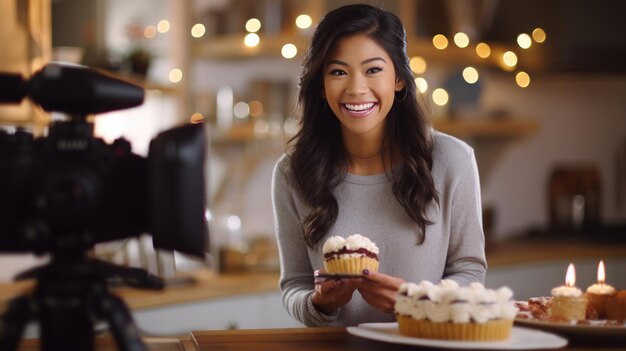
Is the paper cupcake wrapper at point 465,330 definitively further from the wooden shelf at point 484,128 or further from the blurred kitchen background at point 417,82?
the wooden shelf at point 484,128

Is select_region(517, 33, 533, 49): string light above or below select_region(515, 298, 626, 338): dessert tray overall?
above

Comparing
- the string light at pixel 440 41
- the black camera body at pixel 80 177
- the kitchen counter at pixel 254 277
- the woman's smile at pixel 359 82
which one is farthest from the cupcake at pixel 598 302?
the string light at pixel 440 41

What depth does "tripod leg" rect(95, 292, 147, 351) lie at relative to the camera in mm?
1193

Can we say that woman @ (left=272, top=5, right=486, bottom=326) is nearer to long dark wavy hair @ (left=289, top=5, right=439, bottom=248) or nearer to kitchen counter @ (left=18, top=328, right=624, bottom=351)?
long dark wavy hair @ (left=289, top=5, right=439, bottom=248)

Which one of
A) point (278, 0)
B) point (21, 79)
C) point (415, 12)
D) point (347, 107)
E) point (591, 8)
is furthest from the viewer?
point (591, 8)

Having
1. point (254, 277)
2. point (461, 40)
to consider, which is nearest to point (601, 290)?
point (254, 277)

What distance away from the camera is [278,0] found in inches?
156

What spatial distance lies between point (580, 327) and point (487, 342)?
0.17 m

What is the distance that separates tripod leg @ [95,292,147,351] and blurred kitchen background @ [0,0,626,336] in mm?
2035

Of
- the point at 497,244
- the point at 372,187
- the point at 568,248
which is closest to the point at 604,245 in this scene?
the point at 568,248

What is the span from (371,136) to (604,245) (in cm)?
270

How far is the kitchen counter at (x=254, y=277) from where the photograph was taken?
3.11 meters

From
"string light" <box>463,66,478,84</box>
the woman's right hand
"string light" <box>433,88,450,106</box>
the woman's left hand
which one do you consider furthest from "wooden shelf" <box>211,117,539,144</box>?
the woman's left hand

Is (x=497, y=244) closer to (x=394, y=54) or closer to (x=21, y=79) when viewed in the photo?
(x=394, y=54)
